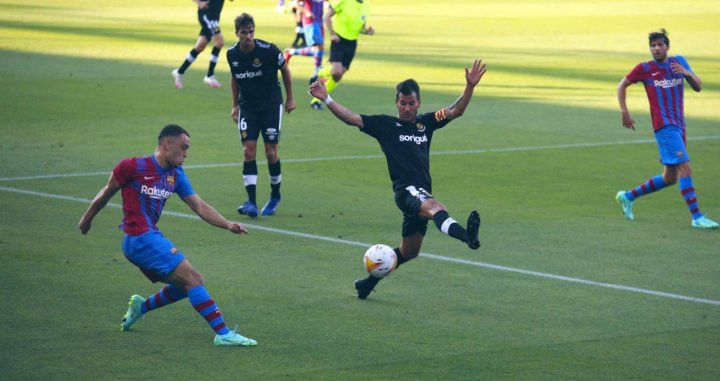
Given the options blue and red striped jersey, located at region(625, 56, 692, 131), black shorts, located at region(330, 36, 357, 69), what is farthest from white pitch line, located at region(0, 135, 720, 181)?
black shorts, located at region(330, 36, 357, 69)

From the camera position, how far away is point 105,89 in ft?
86.8

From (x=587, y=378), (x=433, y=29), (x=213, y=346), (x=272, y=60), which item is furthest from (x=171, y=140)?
(x=433, y=29)

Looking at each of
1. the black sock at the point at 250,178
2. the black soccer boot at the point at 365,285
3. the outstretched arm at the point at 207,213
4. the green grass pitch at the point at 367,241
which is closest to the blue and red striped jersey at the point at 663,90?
the green grass pitch at the point at 367,241

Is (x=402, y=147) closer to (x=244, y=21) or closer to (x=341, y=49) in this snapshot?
(x=244, y=21)

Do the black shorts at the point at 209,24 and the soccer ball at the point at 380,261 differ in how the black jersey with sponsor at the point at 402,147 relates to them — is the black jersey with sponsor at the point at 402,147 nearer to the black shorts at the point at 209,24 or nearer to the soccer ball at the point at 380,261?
the soccer ball at the point at 380,261

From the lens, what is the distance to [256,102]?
15.7 meters

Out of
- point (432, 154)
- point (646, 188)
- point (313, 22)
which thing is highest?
point (313, 22)

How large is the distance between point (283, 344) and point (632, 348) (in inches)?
112

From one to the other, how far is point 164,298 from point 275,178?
5.51 meters

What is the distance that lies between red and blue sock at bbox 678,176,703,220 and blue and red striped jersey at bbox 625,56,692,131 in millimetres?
A: 718

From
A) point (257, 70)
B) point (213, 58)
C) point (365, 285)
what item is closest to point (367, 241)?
point (365, 285)

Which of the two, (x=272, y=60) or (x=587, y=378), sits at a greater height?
(x=272, y=60)

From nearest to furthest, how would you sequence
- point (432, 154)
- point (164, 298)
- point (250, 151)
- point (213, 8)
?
1. point (164, 298)
2. point (250, 151)
3. point (432, 154)
4. point (213, 8)

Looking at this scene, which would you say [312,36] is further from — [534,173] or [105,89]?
[534,173]
